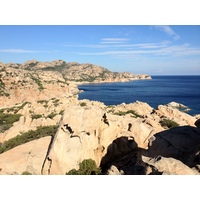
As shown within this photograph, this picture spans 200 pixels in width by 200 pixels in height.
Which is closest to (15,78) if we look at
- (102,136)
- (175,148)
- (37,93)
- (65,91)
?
(37,93)

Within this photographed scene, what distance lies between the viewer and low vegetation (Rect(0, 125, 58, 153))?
837 inches

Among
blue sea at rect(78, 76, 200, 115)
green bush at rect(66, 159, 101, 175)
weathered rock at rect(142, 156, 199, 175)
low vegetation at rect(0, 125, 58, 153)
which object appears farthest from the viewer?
blue sea at rect(78, 76, 200, 115)

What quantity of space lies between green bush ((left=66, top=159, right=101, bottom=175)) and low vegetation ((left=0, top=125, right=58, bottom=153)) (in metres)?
9.36

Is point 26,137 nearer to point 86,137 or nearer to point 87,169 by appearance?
point 86,137

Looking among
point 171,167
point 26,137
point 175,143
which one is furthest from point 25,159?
point 171,167

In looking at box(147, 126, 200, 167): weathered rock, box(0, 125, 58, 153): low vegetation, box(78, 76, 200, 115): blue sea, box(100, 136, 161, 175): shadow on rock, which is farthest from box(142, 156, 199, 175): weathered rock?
box(78, 76, 200, 115): blue sea

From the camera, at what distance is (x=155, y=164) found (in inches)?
303

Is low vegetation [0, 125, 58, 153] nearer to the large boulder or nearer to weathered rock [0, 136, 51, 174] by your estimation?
weathered rock [0, 136, 51, 174]

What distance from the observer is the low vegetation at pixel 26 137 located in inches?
837

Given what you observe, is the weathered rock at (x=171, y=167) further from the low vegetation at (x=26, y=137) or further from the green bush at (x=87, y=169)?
the low vegetation at (x=26, y=137)

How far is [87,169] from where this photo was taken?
13.7 metres

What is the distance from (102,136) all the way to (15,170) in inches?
227

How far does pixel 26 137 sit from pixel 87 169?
37.8ft
